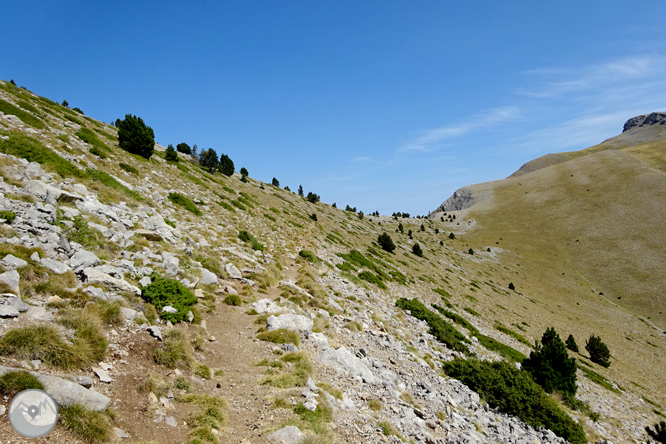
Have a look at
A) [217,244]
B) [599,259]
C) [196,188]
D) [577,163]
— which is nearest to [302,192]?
[196,188]

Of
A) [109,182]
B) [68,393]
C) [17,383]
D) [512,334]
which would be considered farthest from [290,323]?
[512,334]

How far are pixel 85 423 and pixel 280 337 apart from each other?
19.2 feet

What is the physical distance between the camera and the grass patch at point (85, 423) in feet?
14.2

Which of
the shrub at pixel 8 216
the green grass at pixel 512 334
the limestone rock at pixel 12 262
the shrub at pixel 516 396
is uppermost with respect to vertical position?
the shrub at pixel 8 216

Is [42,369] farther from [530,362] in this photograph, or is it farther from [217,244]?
[530,362]

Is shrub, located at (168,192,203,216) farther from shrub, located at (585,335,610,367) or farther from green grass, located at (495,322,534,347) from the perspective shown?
shrub, located at (585,335,610,367)

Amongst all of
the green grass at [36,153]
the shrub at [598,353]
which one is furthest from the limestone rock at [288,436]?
the shrub at [598,353]

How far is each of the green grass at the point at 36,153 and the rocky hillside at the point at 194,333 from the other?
0.29ft

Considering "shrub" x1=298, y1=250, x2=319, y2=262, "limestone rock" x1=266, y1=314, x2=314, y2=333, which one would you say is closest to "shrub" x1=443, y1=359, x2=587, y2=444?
"limestone rock" x1=266, y1=314, x2=314, y2=333

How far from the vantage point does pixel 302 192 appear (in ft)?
249

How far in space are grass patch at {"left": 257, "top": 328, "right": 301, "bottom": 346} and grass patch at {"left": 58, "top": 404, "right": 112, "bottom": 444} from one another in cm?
540

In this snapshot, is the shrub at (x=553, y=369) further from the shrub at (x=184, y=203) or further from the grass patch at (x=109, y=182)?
the grass patch at (x=109, y=182)

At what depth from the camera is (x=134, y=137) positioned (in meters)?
26.5

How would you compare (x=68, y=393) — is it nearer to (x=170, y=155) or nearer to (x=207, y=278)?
(x=207, y=278)
